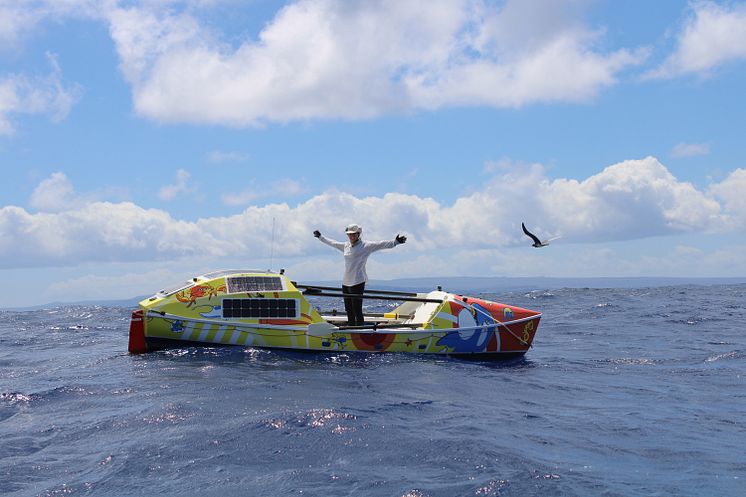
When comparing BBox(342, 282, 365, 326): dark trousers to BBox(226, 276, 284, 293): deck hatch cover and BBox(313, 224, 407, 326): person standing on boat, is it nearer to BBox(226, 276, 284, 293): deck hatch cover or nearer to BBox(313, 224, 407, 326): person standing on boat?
BBox(313, 224, 407, 326): person standing on boat

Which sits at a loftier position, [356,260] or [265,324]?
[356,260]

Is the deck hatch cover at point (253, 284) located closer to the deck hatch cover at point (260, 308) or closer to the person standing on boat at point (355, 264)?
the deck hatch cover at point (260, 308)

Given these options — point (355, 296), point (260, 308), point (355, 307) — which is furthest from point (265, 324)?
point (355, 307)

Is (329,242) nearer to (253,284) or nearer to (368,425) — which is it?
(253,284)

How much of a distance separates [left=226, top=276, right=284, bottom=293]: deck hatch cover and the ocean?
1353 millimetres

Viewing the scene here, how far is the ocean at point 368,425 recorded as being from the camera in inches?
289

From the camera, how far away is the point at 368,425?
31.3 ft

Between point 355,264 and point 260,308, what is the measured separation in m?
2.43

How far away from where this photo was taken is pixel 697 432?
10031 mm

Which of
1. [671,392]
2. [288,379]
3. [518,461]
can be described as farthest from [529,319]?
[518,461]

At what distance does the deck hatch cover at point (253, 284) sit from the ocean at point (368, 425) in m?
1.35

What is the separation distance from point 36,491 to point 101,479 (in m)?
0.61

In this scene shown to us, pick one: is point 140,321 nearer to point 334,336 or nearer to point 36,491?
point 334,336

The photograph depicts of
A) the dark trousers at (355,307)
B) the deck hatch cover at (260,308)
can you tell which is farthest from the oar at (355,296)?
the deck hatch cover at (260,308)
